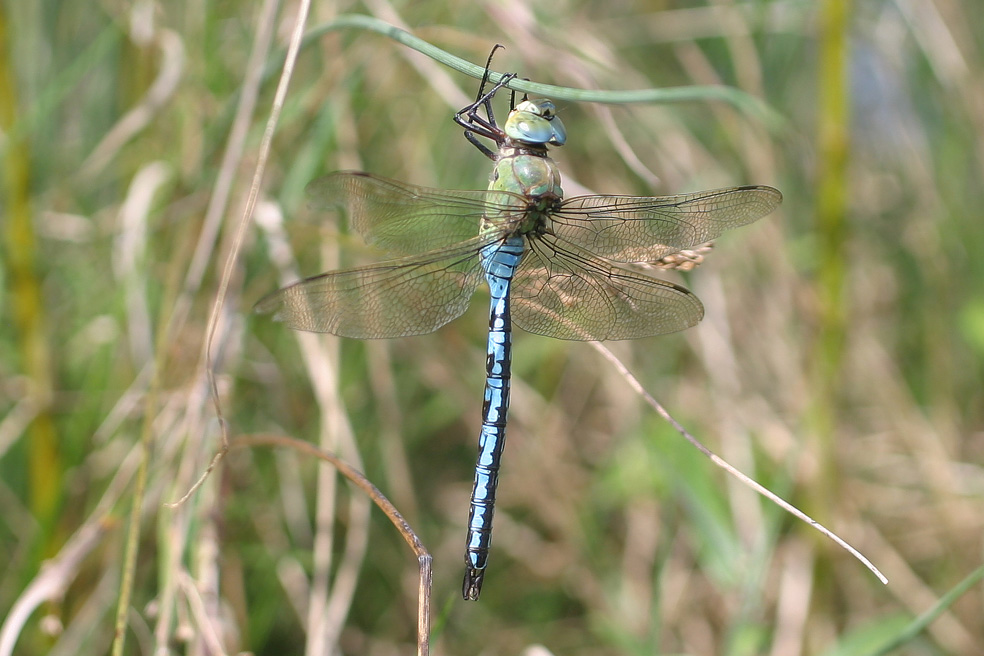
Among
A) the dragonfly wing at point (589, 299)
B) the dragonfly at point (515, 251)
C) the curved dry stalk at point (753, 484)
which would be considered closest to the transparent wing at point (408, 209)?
the dragonfly at point (515, 251)

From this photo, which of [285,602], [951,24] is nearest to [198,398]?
[285,602]

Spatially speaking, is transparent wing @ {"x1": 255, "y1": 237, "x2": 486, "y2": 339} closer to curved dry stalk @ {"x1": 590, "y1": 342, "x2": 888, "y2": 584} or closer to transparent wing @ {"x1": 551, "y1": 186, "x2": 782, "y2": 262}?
transparent wing @ {"x1": 551, "y1": 186, "x2": 782, "y2": 262}

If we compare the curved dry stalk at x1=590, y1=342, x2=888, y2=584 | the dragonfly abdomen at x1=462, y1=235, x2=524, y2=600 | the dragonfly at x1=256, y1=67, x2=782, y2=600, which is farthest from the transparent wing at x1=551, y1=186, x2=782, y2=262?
the curved dry stalk at x1=590, y1=342, x2=888, y2=584

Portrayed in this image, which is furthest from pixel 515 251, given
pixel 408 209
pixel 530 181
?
pixel 408 209

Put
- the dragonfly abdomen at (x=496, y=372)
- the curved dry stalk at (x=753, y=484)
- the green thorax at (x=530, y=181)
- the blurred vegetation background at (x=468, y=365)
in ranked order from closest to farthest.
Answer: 1. the curved dry stalk at (x=753, y=484)
2. the dragonfly abdomen at (x=496, y=372)
3. the green thorax at (x=530, y=181)
4. the blurred vegetation background at (x=468, y=365)

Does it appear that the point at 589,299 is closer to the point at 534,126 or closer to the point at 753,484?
the point at 534,126

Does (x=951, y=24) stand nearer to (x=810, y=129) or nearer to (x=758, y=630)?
(x=810, y=129)

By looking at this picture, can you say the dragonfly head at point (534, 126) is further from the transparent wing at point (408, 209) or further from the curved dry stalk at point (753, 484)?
the curved dry stalk at point (753, 484)

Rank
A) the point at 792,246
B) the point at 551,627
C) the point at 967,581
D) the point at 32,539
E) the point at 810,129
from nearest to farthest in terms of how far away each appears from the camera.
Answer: the point at 967,581
the point at 32,539
the point at 551,627
the point at 792,246
the point at 810,129

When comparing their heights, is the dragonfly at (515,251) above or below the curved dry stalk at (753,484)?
Answer: above
